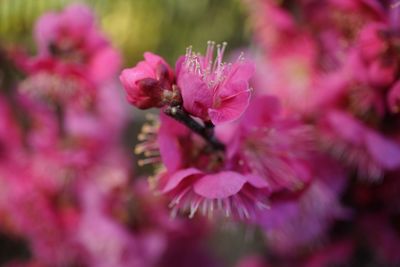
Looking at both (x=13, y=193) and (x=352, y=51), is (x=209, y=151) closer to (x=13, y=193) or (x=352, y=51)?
(x=352, y=51)

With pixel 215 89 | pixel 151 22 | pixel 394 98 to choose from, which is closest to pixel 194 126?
pixel 215 89

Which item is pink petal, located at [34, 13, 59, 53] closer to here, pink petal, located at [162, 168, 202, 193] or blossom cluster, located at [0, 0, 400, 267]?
blossom cluster, located at [0, 0, 400, 267]

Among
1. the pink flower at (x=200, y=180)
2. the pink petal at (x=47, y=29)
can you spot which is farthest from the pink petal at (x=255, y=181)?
the pink petal at (x=47, y=29)

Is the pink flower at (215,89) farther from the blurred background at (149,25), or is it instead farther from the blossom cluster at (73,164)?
the blurred background at (149,25)

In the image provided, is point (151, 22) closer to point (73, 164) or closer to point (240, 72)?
point (73, 164)

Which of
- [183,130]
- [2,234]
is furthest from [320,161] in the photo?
[2,234]
